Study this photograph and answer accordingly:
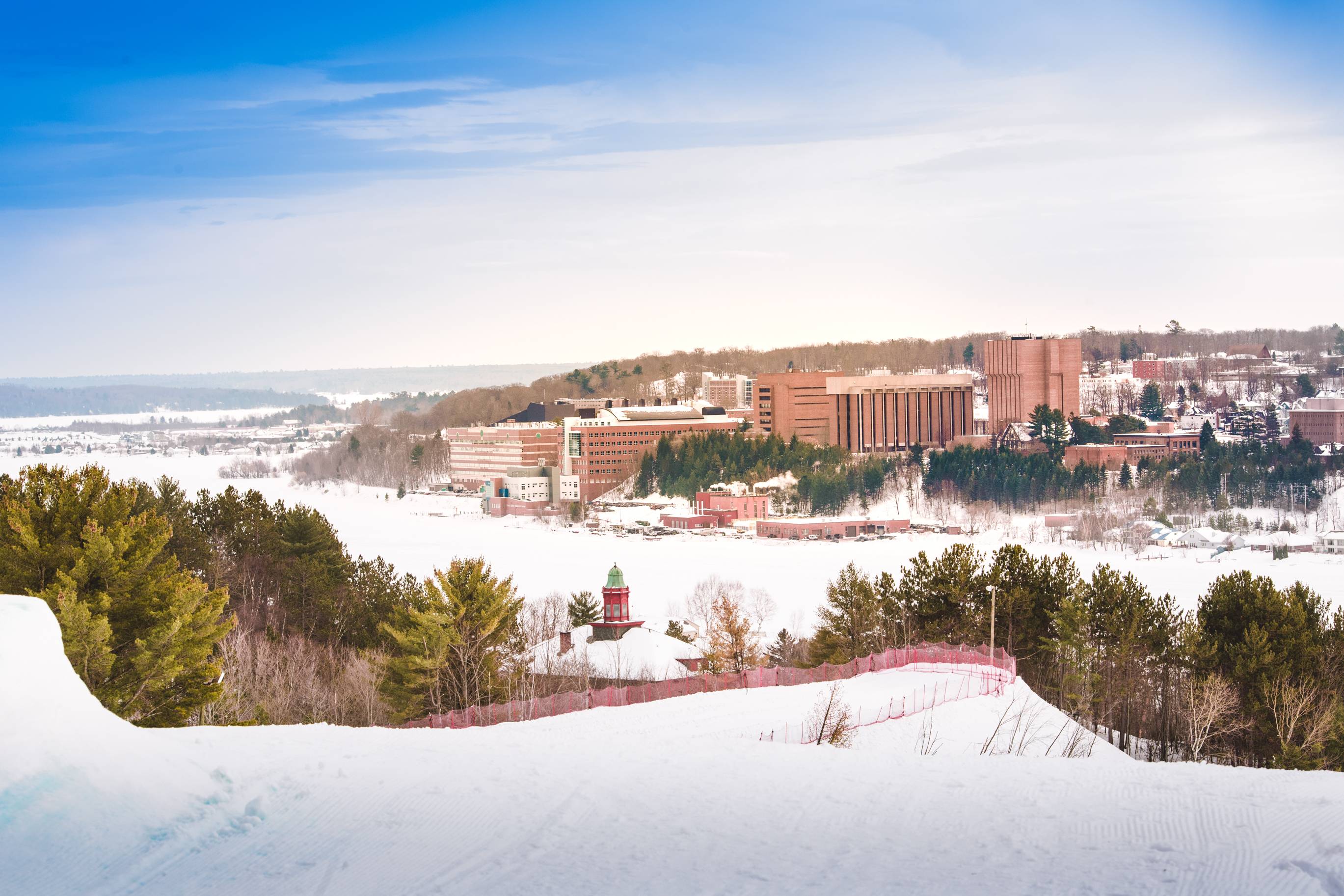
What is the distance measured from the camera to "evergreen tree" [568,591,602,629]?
121ft

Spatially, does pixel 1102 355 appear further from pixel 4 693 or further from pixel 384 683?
pixel 4 693

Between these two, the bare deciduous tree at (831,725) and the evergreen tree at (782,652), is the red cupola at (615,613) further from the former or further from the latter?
the bare deciduous tree at (831,725)

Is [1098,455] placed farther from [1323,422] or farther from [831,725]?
[831,725]

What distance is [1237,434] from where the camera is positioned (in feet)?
374

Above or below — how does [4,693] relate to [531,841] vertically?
above

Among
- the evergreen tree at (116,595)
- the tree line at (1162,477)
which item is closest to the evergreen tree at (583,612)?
the evergreen tree at (116,595)

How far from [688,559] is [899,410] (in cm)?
5556

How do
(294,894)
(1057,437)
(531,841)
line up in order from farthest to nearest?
(1057,437) → (531,841) → (294,894)

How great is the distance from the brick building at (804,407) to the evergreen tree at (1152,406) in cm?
3331

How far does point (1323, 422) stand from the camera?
110m

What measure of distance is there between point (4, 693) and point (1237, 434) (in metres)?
119

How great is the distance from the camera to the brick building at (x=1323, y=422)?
109 metres

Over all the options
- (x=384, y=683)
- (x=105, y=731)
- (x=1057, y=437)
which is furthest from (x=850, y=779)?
(x=1057, y=437)

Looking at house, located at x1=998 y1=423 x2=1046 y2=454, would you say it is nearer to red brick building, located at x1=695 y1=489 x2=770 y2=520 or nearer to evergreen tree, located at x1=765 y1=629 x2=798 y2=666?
red brick building, located at x1=695 y1=489 x2=770 y2=520
